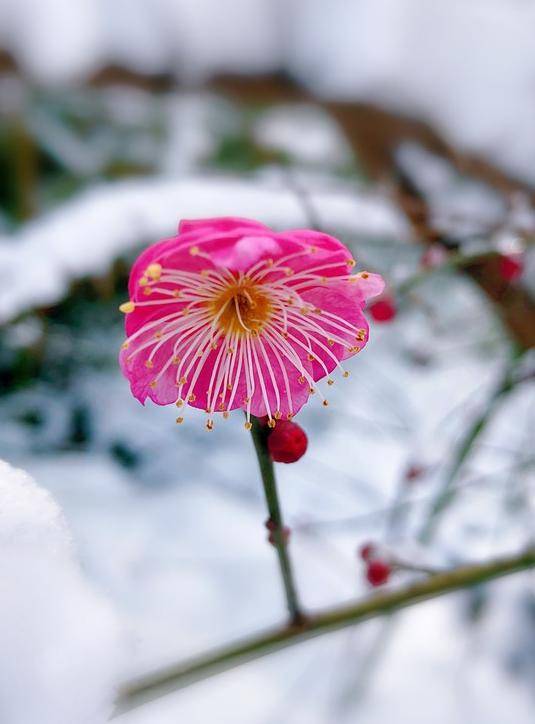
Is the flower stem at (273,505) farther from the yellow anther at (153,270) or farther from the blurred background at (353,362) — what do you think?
the blurred background at (353,362)

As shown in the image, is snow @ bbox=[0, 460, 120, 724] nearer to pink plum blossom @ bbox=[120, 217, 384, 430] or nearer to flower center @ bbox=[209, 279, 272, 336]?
pink plum blossom @ bbox=[120, 217, 384, 430]

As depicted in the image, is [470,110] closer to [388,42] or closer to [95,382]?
[388,42]

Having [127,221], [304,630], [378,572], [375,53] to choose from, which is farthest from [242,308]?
[375,53]

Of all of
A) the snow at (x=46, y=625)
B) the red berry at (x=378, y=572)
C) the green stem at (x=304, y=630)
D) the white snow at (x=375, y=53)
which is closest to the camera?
the snow at (x=46, y=625)

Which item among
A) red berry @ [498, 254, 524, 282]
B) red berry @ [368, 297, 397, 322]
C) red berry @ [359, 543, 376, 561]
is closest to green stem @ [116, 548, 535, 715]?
red berry @ [359, 543, 376, 561]

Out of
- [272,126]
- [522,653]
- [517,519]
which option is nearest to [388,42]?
[272,126]

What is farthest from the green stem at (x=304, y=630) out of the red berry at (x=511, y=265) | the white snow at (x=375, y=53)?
the white snow at (x=375, y=53)
